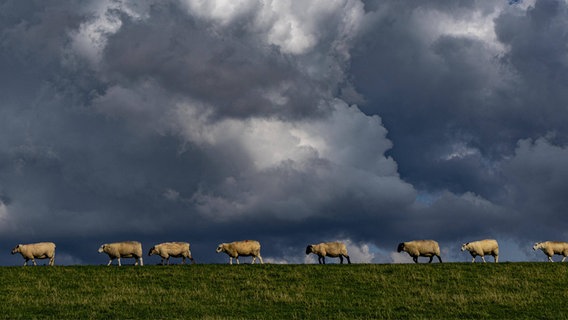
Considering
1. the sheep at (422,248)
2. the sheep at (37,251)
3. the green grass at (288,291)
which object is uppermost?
the sheep at (37,251)

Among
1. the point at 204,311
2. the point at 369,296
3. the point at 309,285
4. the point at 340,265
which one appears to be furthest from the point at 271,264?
the point at 204,311

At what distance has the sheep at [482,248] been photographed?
177 feet

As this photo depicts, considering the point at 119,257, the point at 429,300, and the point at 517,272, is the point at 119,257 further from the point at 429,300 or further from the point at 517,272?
the point at 517,272

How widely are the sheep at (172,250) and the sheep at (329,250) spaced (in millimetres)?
9525

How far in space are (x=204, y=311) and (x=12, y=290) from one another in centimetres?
1248

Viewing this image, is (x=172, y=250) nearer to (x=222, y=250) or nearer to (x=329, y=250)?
(x=222, y=250)

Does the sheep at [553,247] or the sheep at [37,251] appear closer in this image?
the sheep at [37,251]

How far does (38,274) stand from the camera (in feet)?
137

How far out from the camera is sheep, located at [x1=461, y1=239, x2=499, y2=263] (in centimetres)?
5388

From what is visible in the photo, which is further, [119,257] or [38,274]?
[119,257]

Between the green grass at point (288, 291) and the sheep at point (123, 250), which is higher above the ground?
the sheep at point (123, 250)

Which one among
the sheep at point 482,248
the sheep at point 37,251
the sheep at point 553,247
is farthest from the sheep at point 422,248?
the sheep at point 37,251

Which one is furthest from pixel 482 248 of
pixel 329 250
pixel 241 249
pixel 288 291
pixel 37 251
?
pixel 37 251

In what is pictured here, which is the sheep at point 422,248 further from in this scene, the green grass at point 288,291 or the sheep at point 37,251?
the sheep at point 37,251
